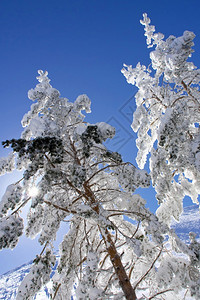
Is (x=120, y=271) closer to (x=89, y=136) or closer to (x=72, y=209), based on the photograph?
(x=72, y=209)

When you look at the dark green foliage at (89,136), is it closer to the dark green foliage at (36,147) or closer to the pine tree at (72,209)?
the pine tree at (72,209)

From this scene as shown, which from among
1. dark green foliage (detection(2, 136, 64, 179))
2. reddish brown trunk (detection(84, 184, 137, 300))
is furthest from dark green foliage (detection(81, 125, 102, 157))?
reddish brown trunk (detection(84, 184, 137, 300))

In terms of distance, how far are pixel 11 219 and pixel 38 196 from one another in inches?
34.4

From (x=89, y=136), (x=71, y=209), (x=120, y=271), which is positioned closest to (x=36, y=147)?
(x=89, y=136)

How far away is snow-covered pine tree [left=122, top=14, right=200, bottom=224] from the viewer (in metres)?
5.77

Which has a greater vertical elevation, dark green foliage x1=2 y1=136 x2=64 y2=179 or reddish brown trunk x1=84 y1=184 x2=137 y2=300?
dark green foliage x1=2 y1=136 x2=64 y2=179

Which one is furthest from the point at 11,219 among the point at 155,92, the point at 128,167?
the point at 155,92

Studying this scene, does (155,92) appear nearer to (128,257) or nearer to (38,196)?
(38,196)

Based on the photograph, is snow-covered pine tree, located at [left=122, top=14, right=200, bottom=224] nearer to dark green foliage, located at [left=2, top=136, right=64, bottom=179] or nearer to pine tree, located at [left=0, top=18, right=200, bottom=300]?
pine tree, located at [left=0, top=18, right=200, bottom=300]

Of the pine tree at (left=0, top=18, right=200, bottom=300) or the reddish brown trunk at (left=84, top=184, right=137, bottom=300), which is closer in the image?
the pine tree at (left=0, top=18, right=200, bottom=300)

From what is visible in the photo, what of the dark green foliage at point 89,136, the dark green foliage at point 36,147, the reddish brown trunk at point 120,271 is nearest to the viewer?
the dark green foliage at point 36,147

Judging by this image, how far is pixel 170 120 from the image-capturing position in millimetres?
5512

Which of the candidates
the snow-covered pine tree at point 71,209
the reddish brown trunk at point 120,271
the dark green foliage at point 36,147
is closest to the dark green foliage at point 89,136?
the snow-covered pine tree at point 71,209

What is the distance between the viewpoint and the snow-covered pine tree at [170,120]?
577cm
